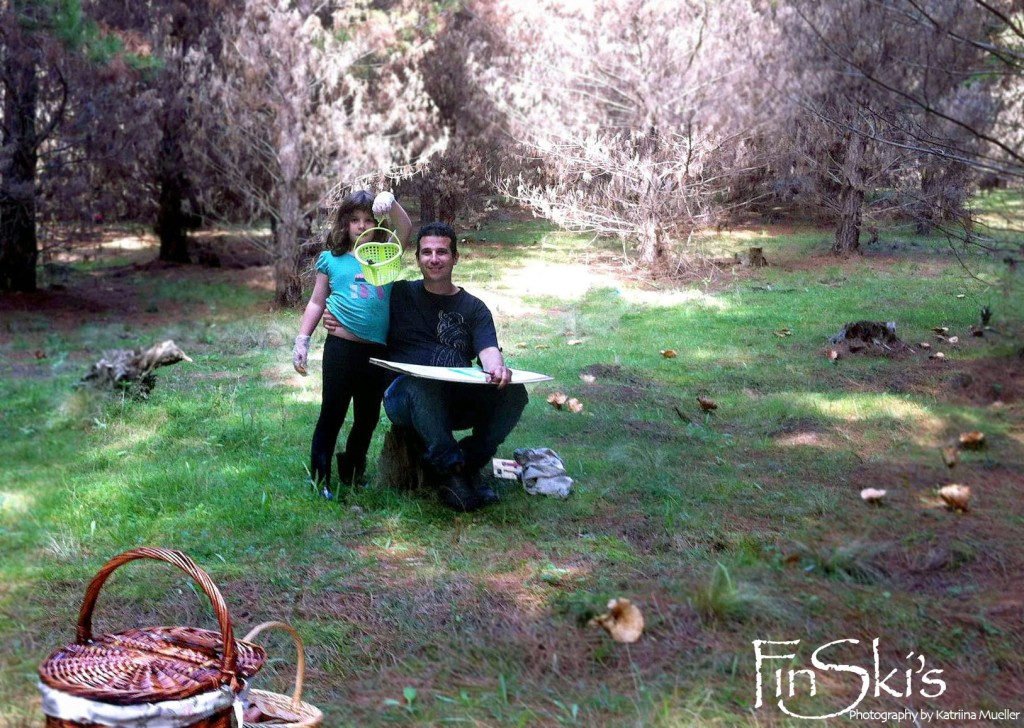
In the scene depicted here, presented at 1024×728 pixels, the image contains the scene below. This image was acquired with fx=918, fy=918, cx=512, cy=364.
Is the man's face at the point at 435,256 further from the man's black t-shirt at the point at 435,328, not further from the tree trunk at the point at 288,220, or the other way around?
the tree trunk at the point at 288,220

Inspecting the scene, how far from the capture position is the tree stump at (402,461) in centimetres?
491

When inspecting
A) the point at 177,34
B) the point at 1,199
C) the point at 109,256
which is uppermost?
the point at 177,34

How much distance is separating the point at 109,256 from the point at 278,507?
16.0m

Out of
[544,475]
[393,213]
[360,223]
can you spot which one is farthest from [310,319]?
[544,475]

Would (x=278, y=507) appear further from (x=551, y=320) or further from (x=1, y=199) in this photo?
(x=1, y=199)

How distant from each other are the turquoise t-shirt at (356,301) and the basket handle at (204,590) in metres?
2.21

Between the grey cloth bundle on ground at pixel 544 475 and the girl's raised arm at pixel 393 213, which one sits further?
the grey cloth bundle on ground at pixel 544 475

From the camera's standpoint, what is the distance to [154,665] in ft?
8.06

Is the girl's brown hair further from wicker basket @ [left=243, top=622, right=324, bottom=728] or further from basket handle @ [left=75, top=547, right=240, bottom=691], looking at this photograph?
wicker basket @ [left=243, top=622, right=324, bottom=728]

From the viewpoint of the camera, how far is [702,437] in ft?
20.1

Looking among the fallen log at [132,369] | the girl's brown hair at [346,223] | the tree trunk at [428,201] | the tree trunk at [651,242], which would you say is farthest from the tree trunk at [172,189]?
the girl's brown hair at [346,223]

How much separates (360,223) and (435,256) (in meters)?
0.44

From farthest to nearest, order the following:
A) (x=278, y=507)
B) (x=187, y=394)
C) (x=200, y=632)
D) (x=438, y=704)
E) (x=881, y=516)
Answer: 1. (x=187, y=394)
2. (x=278, y=507)
3. (x=881, y=516)
4. (x=438, y=704)
5. (x=200, y=632)

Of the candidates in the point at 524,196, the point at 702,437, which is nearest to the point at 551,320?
the point at 524,196
